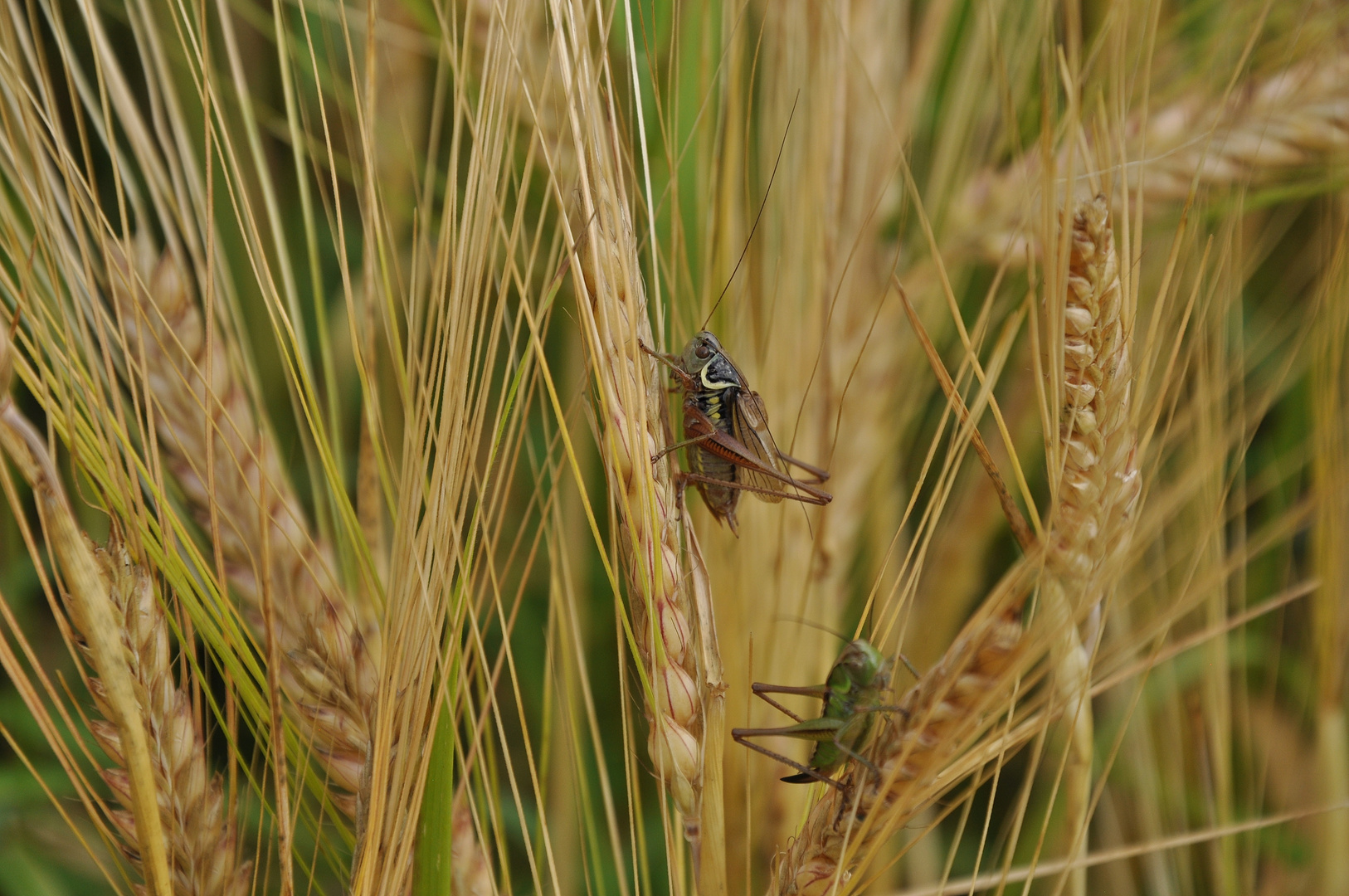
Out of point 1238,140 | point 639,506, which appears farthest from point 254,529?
point 1238,140

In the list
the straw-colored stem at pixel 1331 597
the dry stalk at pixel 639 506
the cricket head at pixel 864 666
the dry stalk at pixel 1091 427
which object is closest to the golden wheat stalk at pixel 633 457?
the dry stalk at pixel 639 506

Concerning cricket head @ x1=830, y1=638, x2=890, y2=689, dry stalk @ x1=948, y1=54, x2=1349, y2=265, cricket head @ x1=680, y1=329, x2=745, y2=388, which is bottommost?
cricket head @ x1=830, y1=638, x2=890, y2=689

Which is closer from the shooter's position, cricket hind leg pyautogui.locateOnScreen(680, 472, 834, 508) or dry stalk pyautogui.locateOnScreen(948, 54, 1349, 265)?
cricket hind leg pyautogui.locateOnScreen(680, 472, 834, 508)

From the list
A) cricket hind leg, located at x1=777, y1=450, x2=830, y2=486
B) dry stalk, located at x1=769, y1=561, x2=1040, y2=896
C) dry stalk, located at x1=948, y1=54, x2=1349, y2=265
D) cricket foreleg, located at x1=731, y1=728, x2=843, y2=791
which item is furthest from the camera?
dry stalk, located at x1=948, y1=54, x2=1349, y2=265

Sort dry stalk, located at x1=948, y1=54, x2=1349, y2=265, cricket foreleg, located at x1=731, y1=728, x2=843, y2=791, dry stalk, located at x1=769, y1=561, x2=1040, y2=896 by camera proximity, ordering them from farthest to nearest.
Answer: dry stalk, located at x1=948, y1=54, x2=1349, y2=265, cricket foreleg, located at x1=731, y1=728, x2=843, y2=791, dry stalk, located at x1=769, y1=561, x2=1040, y2=896

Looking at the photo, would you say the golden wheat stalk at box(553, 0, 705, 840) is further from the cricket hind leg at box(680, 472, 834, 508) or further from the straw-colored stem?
the straw-colored stem

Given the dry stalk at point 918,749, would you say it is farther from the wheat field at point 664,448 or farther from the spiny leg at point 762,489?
the spiny leg at point 762,489

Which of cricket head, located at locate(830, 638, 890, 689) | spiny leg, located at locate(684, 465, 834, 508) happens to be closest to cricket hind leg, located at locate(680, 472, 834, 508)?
spiny leg, located at locate(684, 465, 834, 508)

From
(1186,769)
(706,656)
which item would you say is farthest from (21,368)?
(1186,769)

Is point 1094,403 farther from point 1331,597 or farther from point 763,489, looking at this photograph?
point 1331,597
